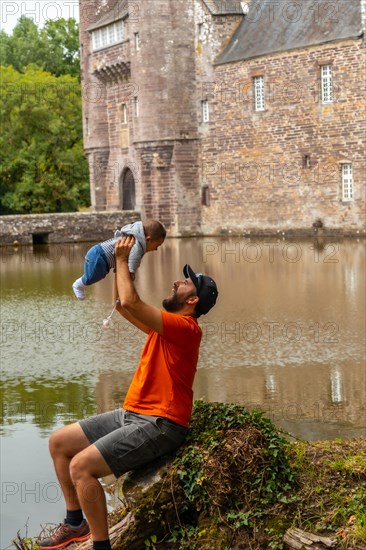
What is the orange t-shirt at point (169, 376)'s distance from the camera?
5.87 meters

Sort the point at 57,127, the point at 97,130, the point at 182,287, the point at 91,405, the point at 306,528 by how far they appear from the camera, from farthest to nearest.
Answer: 1. the point at 57,127
2. the point at 97,130
3. the point at 91,405
4. the point at 182,287
5. the point at 306,528

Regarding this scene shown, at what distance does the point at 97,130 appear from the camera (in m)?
49.4

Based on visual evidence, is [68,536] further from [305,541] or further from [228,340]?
[228,340]

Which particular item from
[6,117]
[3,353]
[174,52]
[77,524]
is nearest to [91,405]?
[3,353]

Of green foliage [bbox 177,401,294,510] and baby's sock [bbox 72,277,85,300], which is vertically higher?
baby's sock [bbox 72,277,85,300]

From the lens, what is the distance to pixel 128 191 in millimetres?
48188

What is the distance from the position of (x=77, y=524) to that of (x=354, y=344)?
28.9 feet

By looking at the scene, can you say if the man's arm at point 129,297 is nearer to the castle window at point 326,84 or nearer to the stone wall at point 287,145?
the stone wall at point 287,145

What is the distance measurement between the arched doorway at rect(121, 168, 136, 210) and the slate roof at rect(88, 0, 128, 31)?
6.31 meters

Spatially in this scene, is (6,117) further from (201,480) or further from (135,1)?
(201,480)

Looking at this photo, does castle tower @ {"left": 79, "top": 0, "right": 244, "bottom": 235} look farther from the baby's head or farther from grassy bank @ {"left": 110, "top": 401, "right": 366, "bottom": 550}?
grassy bank @ {"left": 110, "top": 401, "right": 366, "bottom": 550}

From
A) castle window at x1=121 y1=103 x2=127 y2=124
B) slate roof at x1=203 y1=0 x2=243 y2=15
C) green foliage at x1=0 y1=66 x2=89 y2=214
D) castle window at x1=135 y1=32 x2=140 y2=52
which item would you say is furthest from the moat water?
green foliage at x1=0 y1=66 x2=89 y2=214

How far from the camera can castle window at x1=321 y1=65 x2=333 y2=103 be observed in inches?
1521

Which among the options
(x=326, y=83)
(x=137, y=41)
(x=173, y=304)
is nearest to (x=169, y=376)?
(x=173, y=304)
